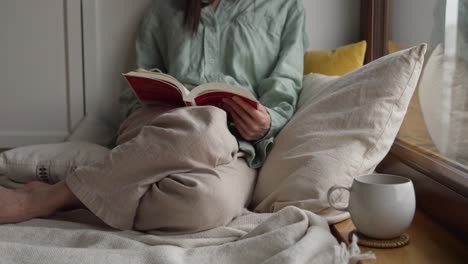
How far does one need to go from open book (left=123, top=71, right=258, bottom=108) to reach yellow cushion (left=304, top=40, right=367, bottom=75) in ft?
1.66

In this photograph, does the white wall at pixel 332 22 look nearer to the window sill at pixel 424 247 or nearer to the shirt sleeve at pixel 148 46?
the shirt sleeve at pixel 148 46

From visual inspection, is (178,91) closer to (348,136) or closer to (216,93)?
(216,93)

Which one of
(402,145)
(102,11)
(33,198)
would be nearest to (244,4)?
(102,11)

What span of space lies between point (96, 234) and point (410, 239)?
51 centimetres

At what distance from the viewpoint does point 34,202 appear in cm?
105

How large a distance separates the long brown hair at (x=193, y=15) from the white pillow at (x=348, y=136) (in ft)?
1.84

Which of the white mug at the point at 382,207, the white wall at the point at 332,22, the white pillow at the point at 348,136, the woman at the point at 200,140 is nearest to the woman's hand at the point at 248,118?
the woman at the point at 200,140

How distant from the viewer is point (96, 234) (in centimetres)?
90

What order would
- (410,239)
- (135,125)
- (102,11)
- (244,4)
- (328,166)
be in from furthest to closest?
(102,11) < (244,4) < (135,125) < (328,166) < (410,239)

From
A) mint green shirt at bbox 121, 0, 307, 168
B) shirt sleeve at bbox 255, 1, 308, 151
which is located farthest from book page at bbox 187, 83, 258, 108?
mint green shirt at bbox 121, 0, 307, 168

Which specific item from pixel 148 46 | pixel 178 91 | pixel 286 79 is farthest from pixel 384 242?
pixel 148 46

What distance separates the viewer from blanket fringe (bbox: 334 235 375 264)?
731mm

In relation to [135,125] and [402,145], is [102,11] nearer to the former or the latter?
[135,125]

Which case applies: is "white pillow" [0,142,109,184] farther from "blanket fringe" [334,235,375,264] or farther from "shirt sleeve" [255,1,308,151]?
"blanket fringe" [334,235,375,264]
